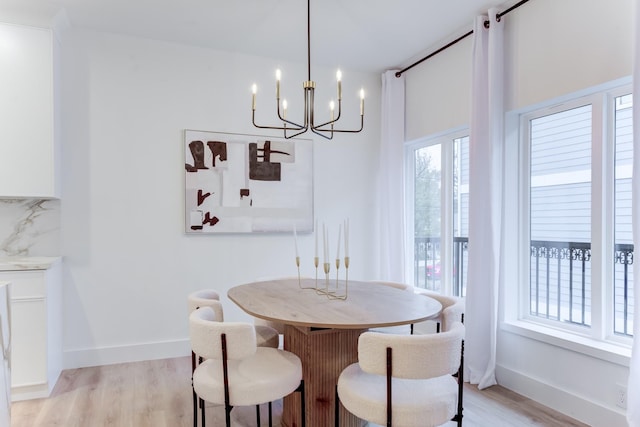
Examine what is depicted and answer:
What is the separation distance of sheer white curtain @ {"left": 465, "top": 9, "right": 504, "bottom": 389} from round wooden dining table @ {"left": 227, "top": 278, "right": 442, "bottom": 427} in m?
0.85

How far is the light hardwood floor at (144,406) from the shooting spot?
2498 mm

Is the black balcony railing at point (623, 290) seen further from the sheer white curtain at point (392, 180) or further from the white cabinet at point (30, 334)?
the white cabinet at point (30, 334)

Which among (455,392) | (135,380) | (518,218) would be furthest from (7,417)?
(518,218)

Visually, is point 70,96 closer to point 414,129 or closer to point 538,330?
point 414,129

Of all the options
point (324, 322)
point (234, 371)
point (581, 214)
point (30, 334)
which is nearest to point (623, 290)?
point (581, 214)

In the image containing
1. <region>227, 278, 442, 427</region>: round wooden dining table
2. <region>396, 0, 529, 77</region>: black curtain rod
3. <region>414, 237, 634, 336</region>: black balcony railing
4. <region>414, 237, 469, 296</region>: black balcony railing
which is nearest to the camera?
<region>227, 278, 442, 427</region>: round wooden dining table

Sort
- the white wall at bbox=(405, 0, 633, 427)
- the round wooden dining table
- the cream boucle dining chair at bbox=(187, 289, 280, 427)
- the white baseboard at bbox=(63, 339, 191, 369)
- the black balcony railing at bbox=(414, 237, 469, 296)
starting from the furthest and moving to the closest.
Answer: the black balcony railing at bbox=(414, 237, 469, 296)
the white baseboard at bbox=(63, 339, 191, 369)
the white wall at bbox=(405, 0, 633, 427)
the cream boucle dining chair at bbox=(187, 289, 280, 427)
the round wooden dining table

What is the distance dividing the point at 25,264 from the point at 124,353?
Result: 1.14 meters

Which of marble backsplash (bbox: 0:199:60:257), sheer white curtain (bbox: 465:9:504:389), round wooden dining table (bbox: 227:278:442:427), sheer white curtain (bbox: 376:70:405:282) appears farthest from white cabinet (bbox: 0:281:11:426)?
sheer white curtain (bbox: 376:70:405:282)

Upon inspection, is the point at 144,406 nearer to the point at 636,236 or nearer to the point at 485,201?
the point at 485,201

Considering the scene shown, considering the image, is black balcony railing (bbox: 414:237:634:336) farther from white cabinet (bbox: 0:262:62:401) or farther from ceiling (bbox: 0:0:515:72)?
white cabinet (bbox: 0:262:62:401)

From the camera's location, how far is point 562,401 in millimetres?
2625

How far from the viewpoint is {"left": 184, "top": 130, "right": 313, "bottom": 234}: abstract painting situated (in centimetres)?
372

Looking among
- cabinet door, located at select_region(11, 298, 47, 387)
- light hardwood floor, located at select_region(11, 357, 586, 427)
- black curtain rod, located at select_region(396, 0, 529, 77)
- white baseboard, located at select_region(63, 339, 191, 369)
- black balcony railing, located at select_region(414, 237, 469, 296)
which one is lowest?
light hardwood floor, located at select_region(11, 357, 586, 427)
